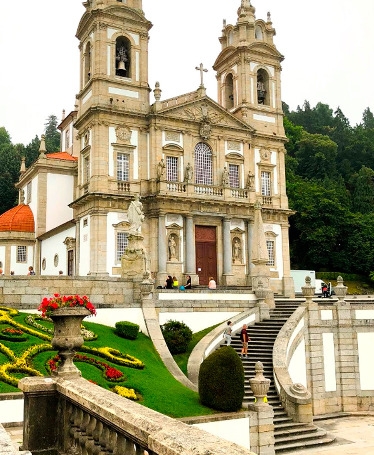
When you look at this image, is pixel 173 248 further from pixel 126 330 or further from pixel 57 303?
pixel 57 303

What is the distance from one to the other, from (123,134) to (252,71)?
35.4 ft

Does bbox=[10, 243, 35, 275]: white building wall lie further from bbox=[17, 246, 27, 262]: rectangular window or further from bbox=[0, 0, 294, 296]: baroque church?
bbox=[0, 0, 294, 296]: baroque church

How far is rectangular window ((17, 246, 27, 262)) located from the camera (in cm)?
3816

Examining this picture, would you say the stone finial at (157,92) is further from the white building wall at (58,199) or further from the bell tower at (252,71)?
the white building wall at (58,199)

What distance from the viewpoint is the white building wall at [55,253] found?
3416 cm

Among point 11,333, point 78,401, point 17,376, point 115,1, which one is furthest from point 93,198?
point 78,401

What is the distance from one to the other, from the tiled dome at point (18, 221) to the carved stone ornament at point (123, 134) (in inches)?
466

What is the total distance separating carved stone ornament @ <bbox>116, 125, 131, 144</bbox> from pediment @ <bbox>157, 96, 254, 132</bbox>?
2118 millimetres

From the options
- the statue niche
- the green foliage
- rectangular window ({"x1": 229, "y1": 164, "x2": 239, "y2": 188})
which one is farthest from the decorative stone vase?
rectangular window ({"x1": 229, "y1": 164, "x2": 239, "y2": 188})

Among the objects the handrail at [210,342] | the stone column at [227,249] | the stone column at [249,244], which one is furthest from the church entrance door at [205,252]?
the handrail at [210,342]

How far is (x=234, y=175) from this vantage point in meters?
33.5

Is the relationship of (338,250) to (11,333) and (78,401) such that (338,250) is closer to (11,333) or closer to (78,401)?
(11,333)

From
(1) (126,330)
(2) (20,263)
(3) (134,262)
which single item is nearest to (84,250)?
(3) (134,262)

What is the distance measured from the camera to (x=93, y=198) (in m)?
29.2
